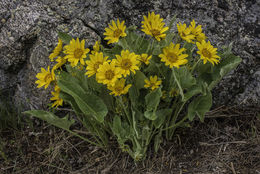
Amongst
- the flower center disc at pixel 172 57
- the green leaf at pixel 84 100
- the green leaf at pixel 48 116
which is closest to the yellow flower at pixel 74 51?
the green leaf at pixel 84 100

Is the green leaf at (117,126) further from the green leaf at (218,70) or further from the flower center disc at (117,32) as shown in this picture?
the green leaf at (218,70)

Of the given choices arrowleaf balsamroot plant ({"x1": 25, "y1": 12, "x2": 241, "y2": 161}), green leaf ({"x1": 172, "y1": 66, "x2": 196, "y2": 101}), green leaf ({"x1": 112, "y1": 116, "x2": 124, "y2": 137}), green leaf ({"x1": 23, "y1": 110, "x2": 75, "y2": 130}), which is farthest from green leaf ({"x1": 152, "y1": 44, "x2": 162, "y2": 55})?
green leaf ({"x1": 23, "y1": 110, "x2": 75, "y2": 130})

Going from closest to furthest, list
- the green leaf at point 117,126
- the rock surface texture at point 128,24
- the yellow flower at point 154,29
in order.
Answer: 1. the yellow flower at point 154,29
2. the green leaf at point 117,126
3. the rock surface texture at point 128,24

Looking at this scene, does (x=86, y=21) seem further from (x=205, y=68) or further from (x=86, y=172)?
(x=86, y=172)

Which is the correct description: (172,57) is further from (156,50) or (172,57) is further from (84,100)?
(84,100)

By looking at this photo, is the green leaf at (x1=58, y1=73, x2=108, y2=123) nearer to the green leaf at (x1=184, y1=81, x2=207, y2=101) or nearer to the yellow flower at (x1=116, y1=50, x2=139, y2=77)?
the yellow flower at (x1=116, y1=50, x2=139, y2=77)

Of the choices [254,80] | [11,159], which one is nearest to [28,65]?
[11,159]

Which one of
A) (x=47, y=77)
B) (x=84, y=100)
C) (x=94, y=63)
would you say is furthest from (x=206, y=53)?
(x=47, y=77)
